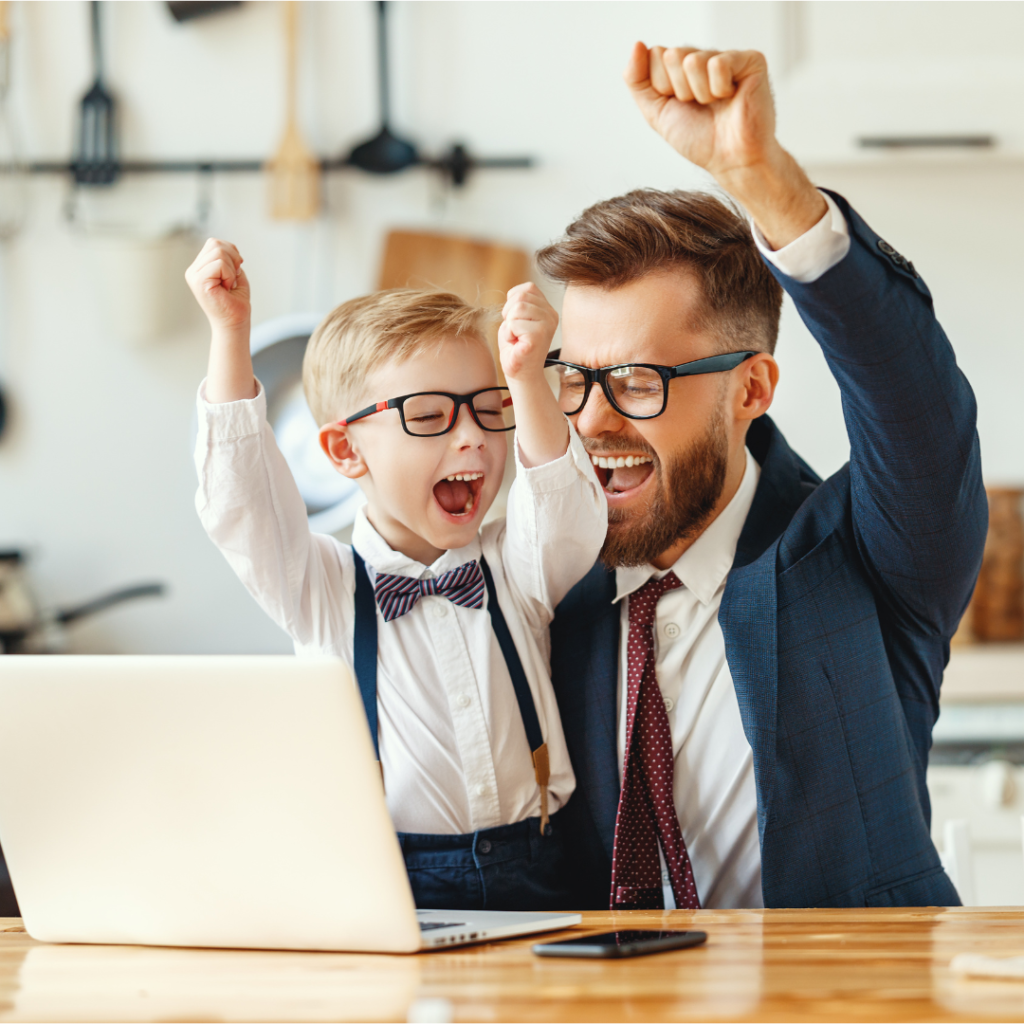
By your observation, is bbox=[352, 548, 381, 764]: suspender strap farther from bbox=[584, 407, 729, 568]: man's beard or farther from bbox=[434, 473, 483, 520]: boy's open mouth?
bbox=[584, 407, 729, 568]: man's beard

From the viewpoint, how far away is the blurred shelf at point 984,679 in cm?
191

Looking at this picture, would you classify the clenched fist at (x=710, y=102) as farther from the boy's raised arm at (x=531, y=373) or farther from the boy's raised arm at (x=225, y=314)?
the boy's raised arm at (x=225, y=314)

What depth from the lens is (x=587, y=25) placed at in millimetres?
2381

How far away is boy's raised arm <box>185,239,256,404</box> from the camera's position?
0.97m

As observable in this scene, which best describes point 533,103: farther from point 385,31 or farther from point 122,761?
point 122,761

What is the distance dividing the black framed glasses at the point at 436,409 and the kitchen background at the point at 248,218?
4.24ft

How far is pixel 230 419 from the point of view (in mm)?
999

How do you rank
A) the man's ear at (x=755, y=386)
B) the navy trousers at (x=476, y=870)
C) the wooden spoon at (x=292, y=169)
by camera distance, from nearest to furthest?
the navy trousers at (x=476, y=870)
the man's ear at (x=755, y=386)
the wooden spoon at (x=292, y=169)

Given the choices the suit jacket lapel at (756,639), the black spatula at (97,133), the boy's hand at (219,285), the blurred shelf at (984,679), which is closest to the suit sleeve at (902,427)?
the suit jacket lapel at (756,639)

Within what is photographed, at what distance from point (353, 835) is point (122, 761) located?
6.3 inches

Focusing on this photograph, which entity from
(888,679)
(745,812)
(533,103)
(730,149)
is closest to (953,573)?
(888,679)

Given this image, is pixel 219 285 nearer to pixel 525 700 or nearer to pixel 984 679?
pixel 525 700

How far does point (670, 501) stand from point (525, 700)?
0.89 feet

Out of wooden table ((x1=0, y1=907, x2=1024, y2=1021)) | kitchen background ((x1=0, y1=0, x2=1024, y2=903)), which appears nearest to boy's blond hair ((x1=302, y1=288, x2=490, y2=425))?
wooden table ((x1=0, y1=907, x2=1024, y2=1021))
